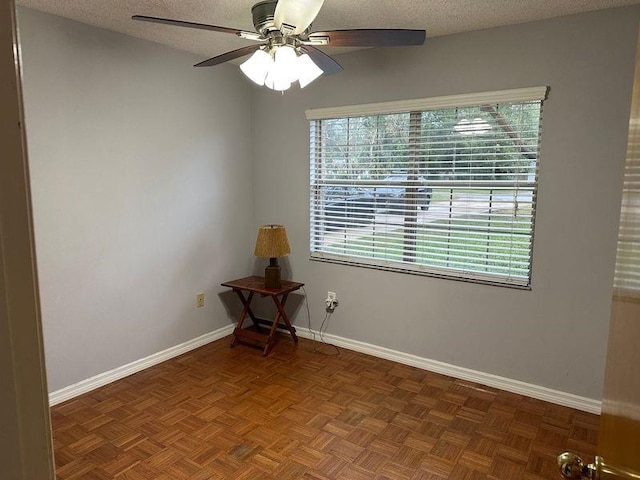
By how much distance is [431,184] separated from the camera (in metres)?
2.97

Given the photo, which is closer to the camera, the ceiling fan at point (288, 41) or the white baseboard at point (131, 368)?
the ceiling fan at point (288, 41)

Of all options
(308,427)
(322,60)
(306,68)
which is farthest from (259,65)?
(308,427)

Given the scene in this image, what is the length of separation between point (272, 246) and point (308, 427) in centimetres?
139

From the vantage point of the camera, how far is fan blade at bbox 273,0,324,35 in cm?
163

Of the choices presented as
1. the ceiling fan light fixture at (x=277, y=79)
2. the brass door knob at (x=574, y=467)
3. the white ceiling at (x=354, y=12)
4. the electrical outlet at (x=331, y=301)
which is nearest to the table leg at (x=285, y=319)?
the electrical outlet at (x=331, y=301)

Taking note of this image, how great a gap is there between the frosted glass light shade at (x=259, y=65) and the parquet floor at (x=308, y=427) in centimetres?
186

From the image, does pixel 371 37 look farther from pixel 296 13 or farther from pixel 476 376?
pixel 476 376

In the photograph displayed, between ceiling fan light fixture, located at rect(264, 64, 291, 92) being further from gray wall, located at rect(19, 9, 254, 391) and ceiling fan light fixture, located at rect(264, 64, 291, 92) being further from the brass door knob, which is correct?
the brass door knob

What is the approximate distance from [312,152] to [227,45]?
100 cm

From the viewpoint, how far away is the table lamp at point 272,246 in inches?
130

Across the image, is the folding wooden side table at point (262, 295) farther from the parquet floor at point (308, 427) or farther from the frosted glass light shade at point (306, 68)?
the frosted glass light shade at point (306, 68)

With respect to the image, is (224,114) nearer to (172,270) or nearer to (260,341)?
(172,270)

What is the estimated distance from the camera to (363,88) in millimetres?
3145

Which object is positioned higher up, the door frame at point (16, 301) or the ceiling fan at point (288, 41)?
the ceiling fan at point (288, 41)
